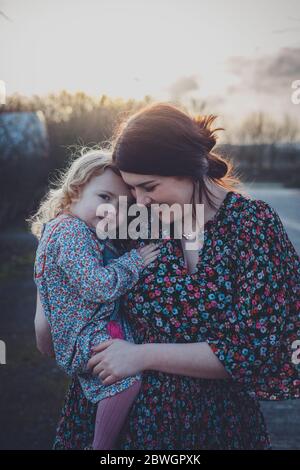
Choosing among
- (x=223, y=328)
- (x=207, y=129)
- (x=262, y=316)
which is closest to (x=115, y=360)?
(x=223, y=328)

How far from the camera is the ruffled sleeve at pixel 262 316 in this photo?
1.51 m

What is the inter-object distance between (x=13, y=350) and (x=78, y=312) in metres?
3.24

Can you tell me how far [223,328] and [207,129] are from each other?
58cm

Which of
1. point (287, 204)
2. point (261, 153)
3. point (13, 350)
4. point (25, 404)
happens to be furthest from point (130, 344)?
point (261, 153)

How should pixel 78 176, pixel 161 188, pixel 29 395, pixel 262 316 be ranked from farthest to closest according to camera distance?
pixel 29 395
pixel 78 176
pixel 161 188
pixel 262 316

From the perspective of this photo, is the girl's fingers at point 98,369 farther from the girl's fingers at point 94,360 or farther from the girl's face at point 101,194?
the girl's face at point 101,194

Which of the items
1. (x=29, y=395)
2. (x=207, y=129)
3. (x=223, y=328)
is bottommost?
(x=29, y=395)

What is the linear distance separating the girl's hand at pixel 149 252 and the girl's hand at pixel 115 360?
24cm

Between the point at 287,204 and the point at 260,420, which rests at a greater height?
the point at 260,420

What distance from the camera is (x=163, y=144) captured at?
5.06ft

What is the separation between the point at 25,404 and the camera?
3848 mm

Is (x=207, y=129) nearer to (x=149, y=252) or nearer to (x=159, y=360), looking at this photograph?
(x=149, y=252)

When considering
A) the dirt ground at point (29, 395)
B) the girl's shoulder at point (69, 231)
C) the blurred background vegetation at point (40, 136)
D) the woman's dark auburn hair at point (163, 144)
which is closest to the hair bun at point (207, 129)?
the woman's dark auburn hair at point (163, 144)

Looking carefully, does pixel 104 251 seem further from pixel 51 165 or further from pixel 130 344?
pixel 51 165
